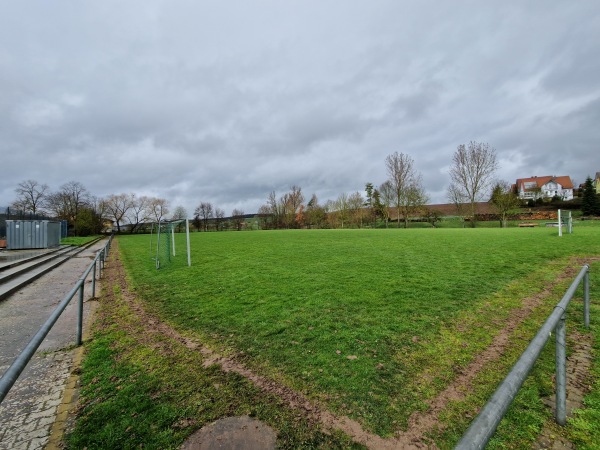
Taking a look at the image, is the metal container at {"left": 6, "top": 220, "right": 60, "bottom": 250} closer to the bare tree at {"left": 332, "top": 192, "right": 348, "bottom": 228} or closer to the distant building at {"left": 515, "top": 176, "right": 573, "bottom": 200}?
the bare tree at {"left": 332, "top": 192, "right": 348, "bottom": 228}

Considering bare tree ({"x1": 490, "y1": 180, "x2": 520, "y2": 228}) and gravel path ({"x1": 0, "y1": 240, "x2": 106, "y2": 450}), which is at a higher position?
bare tree ({"x1": 490, "y1": 180, "x2": 520, "y2": 228})

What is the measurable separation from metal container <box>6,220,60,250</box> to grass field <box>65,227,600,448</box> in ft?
61.4

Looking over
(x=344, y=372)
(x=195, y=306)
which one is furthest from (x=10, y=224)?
(x=344, y=372)

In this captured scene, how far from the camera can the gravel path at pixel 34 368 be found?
282 centimetres

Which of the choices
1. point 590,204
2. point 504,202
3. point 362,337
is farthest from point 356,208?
point 362,337

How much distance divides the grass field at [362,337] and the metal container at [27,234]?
1871 cm

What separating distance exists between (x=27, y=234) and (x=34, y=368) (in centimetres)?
2392

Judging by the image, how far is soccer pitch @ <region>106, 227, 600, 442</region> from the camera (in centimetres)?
308

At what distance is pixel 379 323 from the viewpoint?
4.97 m

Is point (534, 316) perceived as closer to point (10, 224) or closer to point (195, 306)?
point (195, 306)

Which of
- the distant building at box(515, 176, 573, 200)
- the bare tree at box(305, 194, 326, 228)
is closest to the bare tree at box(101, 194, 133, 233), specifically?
the bare tree at box(305, 194, 326, 228)

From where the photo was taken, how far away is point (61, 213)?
61.3m

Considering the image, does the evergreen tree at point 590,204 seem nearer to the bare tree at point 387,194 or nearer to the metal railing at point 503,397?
the bare tree at point 387,194

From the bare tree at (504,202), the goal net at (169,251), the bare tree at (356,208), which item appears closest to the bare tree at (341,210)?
the bare tree at (356,208)
